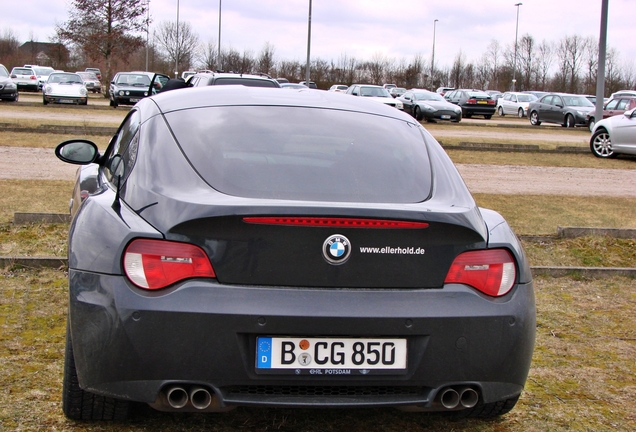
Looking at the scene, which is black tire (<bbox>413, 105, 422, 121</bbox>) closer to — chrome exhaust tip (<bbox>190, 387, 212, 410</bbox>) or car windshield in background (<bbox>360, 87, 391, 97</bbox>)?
car windshield in background (<bbox>360, 87, 391, 97</bbox>)

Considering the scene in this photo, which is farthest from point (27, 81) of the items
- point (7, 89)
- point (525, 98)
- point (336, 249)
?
point (336, 249)

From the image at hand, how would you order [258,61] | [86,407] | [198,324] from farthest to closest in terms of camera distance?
[258,61], [86,407], [198,324]

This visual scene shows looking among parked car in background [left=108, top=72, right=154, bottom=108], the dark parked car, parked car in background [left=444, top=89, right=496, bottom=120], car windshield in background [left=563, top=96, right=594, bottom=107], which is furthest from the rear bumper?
parked car in background [left=444, top=89, right=496, bottom=120]

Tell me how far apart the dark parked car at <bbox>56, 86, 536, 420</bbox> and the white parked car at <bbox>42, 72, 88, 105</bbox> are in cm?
3071

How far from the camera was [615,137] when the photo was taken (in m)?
19.5

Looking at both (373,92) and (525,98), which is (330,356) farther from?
(525,98)

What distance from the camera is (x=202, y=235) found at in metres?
3.00

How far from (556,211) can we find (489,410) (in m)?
7.28

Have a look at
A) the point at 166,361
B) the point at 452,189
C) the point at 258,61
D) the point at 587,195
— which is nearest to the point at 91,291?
the point at 166,361

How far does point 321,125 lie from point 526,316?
1.33 m

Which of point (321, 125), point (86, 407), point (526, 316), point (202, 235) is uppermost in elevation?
Result: point (321, 125)

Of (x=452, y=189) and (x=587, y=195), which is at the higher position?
(x=452, y=189)

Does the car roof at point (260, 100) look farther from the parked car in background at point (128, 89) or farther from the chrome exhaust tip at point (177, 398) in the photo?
the parked car in background at point (128, 89)

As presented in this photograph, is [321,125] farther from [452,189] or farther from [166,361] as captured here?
[166,361]
